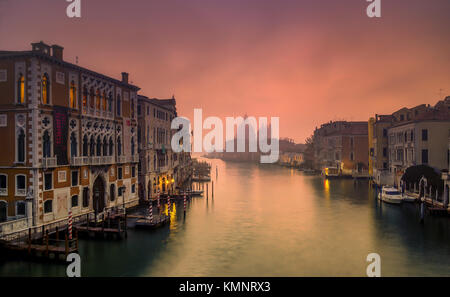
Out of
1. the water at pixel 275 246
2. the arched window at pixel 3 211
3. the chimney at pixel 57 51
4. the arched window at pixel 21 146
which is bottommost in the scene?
the water at pixel 275 246

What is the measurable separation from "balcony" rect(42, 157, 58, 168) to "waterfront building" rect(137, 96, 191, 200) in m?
16.0

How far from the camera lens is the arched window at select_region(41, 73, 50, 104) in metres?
25.1

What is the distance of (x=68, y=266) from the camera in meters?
20.6

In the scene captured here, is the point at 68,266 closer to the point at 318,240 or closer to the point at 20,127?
the point at 20,127

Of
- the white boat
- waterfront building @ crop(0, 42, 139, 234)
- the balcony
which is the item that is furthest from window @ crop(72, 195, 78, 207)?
the white boat

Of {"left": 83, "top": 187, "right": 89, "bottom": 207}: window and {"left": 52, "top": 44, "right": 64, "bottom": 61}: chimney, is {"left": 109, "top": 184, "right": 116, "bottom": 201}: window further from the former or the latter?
{"left": 52, "top": 44, "right": 64, "bottom": 61}: chimney

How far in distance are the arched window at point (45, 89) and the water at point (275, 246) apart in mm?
11489

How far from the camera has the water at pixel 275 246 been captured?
20.5m

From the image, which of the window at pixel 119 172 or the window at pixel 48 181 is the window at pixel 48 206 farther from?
the window at pixel 119 172

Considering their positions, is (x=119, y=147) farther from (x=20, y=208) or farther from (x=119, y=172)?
(x=20, y=208)

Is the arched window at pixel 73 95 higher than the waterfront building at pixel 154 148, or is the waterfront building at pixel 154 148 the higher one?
the arched window at pixel 73 95

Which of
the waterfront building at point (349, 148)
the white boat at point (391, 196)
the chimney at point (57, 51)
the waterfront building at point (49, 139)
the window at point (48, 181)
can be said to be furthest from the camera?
the waterfront building at point (349, 148)

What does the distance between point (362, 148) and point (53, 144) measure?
73.7 m

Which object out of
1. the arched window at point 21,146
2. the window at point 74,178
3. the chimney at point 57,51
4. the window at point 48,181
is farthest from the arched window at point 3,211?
the chimney at point 57,51
